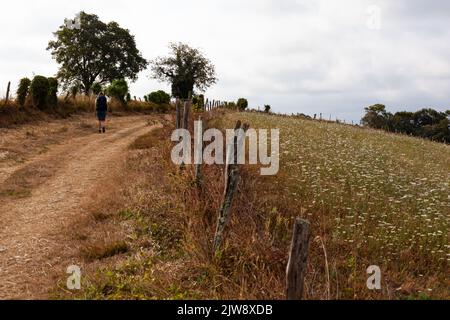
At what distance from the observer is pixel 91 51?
195ft

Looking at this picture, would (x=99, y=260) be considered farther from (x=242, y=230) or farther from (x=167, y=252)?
(x=242, y=230)

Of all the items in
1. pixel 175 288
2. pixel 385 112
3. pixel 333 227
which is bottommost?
pixel 175 288

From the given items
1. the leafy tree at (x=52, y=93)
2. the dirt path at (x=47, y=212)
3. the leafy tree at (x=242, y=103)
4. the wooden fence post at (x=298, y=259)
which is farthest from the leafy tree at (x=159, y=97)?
the wooden fence post at (x=298, y=259)

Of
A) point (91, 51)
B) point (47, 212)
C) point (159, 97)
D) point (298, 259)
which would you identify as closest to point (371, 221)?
point (298, 259)

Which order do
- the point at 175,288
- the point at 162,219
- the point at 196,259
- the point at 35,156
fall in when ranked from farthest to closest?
the point at 35,156 → the point at 162,219 → the point at 196,259 → the point at 175,288

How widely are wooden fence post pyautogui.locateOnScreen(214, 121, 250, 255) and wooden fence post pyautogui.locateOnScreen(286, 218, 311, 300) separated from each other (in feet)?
7.16

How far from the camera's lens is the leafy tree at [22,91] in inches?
945

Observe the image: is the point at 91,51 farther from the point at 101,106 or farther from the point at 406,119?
the point at 406,119

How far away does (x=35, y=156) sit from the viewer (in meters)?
16.4

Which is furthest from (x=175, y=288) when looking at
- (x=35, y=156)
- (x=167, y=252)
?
(x=35, y=156)

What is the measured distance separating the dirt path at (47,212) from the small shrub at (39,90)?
8105 millimetres

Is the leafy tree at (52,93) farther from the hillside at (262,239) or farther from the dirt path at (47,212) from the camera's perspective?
the hillside at (262,239)

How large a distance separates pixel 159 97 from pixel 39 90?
21124 millimetres

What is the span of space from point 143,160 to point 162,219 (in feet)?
19.7
